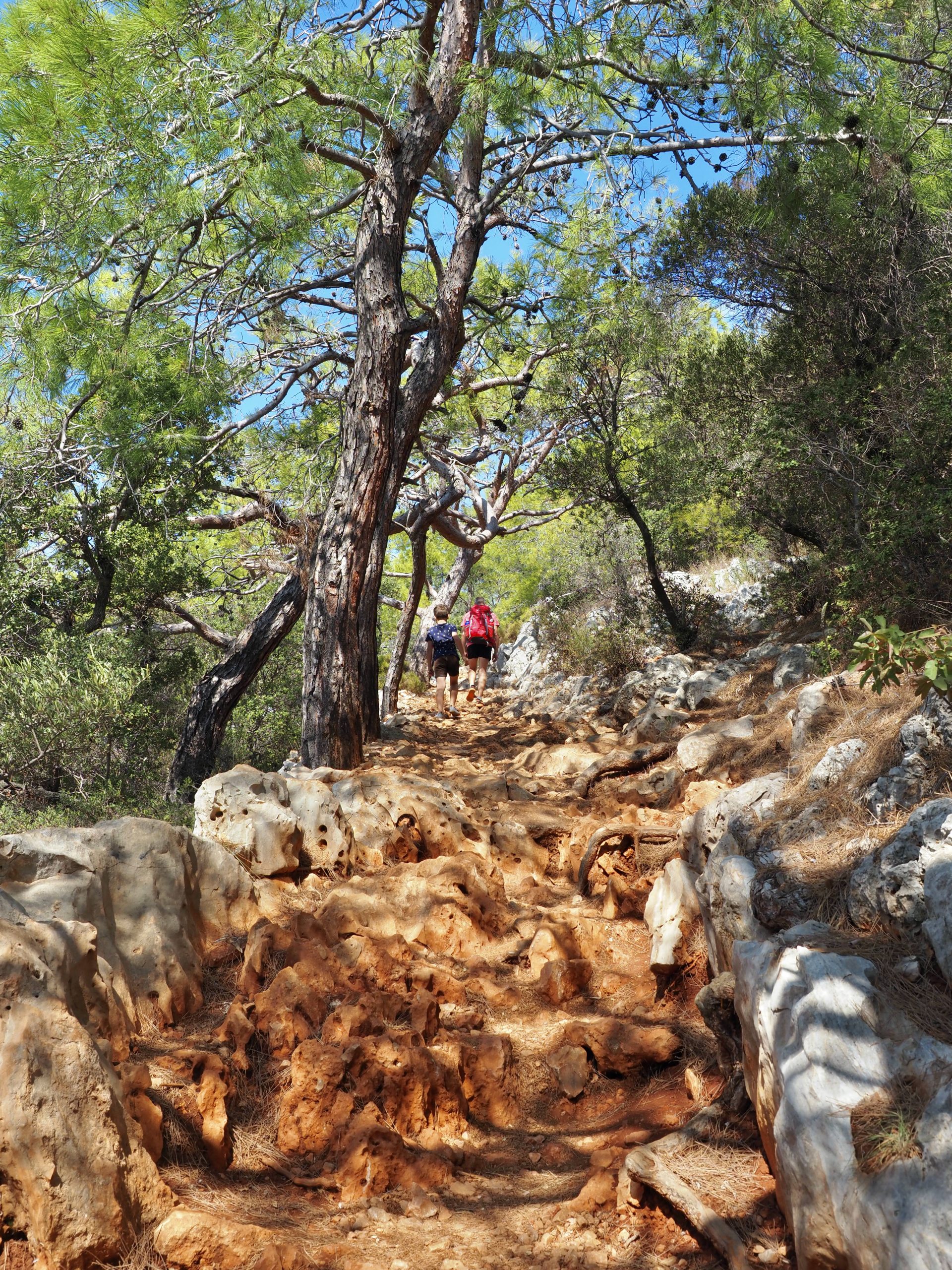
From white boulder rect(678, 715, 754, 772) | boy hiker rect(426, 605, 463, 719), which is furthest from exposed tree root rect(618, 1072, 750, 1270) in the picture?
boy hiker rect(426, 605, 463, 719)

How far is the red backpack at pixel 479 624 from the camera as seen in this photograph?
14.4 meters

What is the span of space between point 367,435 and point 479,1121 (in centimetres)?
522

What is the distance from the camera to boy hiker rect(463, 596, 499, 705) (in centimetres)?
1441

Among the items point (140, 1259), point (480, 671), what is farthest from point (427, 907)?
point (480, 671)

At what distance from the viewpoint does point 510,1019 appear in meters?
4.51

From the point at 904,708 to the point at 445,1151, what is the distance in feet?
8.87

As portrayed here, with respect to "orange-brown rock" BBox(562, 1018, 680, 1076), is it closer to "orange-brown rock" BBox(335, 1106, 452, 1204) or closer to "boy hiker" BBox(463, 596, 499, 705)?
"orange-brown rock" BBox(335, 1106, 452, 1204)

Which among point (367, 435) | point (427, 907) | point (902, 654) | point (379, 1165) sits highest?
point (367, 435)

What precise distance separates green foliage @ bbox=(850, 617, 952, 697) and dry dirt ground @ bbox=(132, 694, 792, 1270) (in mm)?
1570

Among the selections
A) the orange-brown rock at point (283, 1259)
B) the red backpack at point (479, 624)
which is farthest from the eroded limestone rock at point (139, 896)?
the red backpack at point (479, 624)

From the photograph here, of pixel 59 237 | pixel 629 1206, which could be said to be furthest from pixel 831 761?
pixel 59 237

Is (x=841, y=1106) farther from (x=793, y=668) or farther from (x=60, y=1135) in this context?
(x=793, y=668)

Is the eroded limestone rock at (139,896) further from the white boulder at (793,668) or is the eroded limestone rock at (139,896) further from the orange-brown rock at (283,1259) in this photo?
the white boulder at (793,668)

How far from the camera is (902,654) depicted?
3.86m
